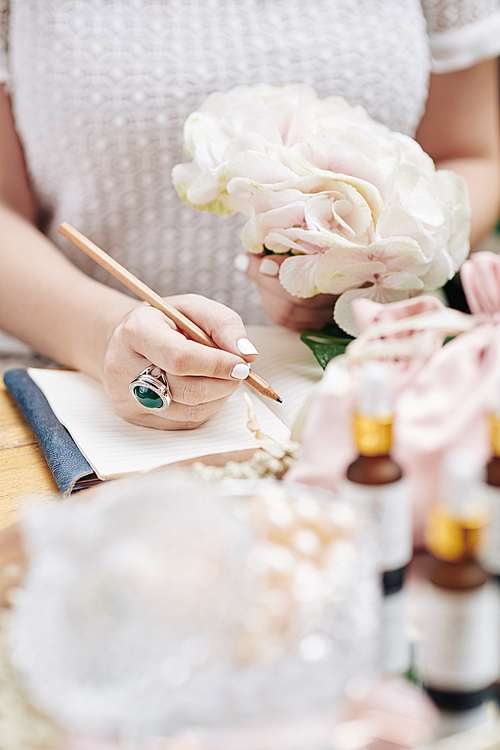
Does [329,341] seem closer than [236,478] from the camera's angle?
No

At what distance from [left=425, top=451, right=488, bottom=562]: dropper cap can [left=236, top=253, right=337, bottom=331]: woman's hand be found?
1.06 feet

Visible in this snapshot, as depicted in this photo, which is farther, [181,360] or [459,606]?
[181,360]

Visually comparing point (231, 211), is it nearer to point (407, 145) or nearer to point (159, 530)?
point (407, 145)

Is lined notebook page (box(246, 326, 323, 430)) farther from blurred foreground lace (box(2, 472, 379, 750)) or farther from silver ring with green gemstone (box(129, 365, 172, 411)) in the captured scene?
blurred foreground lace (box(2, 472, 379, 750))

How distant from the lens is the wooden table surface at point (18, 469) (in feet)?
1.25

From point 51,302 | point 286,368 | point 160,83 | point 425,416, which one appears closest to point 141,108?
point 160,83

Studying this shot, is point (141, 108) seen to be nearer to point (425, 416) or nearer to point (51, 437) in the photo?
point (51, 437)

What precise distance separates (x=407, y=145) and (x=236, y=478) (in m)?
0.28

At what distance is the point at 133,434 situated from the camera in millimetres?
441

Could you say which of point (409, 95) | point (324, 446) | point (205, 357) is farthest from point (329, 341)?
point (409, 95)

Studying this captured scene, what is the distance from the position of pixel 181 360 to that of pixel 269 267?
0.13 metres

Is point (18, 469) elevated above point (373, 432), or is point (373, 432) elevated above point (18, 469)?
point (373, 432)

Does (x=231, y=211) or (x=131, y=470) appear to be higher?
(x=231, y=211)

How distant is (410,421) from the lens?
238mm
